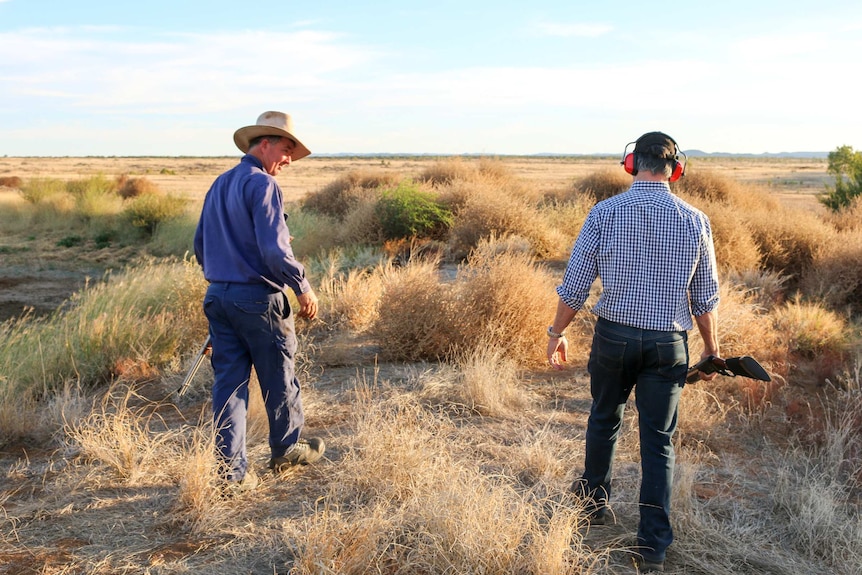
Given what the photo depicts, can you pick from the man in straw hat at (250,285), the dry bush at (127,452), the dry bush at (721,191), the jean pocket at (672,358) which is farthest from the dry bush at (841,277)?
the dry bush at (127,452)

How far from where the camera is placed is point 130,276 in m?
10.8

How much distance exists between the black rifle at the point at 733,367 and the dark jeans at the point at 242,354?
221 cm

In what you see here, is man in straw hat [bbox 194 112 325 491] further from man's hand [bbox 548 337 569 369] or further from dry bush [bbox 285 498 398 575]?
man's hand [bbox 548 337 569 369]

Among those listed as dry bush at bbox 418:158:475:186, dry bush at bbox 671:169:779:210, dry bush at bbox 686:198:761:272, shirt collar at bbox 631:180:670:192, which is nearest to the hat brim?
shirt collar at bbox 631:180:670:192

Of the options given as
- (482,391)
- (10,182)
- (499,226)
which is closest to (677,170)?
(482,391)

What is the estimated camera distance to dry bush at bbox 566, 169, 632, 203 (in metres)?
19.3

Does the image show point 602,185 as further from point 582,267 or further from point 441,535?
point 441,535

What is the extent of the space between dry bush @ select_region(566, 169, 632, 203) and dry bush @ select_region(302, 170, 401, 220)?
5.14 m

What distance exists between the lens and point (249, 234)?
408 centimetres

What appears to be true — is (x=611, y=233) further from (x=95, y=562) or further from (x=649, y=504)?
(x=95, y=562)

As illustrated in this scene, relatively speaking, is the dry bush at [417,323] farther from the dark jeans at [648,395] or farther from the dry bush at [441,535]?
the dark jeans at [648,395]

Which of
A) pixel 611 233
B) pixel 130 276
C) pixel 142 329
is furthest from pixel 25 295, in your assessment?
pixel 611 233

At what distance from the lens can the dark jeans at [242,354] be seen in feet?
13.5

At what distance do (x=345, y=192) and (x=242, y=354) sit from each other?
52.7 feet
